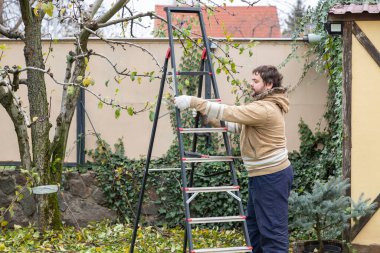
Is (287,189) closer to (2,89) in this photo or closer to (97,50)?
(2,89)

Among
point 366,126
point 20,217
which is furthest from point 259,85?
point 20,217

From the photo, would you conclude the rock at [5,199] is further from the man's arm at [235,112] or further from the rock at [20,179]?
the man's arm at [235,112]

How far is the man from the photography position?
5.48 m

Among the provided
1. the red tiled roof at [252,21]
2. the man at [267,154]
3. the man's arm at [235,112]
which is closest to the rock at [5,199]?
the man at [267,154]

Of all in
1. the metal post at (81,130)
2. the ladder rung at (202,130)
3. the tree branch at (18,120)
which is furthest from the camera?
the metal post at (81,130)

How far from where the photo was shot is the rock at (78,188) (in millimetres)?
9094

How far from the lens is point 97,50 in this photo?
9383 mm

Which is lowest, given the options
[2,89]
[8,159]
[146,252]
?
[146,252]

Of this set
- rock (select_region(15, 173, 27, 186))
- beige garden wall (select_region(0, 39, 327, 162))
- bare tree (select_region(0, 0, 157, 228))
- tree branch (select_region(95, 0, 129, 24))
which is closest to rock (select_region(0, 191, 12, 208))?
rock (select_region(15, 173, 27, 186))

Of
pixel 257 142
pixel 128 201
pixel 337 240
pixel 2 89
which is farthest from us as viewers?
pixel 128 201

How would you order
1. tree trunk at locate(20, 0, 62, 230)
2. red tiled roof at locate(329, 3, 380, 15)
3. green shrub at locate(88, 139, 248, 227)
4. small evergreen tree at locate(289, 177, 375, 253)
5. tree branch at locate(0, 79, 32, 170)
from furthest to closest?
green shrub at locate(88, 139, 248, 227)
tree trunk at locate(20, 0, 62, 230)
tree branch at locate(0, 79, 32, 170)
red tiled roof at locate(329, 3, 380, 15)
small evergreen tree at locate(289, 177, 375, 253)

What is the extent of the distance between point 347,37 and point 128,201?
139 inches

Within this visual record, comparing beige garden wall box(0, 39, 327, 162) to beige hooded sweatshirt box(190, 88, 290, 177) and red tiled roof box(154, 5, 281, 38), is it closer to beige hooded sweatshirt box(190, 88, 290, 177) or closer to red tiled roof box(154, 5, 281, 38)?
beige hooded sweatshirt box(190, 88, 290, 177)

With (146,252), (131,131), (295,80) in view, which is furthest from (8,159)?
(295,80)
